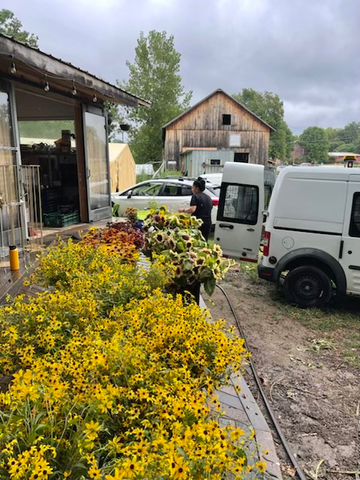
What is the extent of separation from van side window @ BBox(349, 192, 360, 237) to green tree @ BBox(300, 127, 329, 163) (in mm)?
70314

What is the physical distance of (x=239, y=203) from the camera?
7.59 m

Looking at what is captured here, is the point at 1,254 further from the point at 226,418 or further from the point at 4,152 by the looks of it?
the point at 226,418

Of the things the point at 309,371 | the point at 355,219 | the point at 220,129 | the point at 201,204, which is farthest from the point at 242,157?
the point at 309,371

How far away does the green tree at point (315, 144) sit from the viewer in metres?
75.6

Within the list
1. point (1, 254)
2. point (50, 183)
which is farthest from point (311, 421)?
point (50, 183)

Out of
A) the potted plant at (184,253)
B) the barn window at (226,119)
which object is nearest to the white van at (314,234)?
the potted plant at (184,253)

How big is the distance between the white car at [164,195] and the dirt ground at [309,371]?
472cm

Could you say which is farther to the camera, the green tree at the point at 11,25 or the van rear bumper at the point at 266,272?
the green tree at the point at 11,25

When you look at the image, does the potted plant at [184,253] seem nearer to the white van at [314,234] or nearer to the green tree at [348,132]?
the white van at [314,234]

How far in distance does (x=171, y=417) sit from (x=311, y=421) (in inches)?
101

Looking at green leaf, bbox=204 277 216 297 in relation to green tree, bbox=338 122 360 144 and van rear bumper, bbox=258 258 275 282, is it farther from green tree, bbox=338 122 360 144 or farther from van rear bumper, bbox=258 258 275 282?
green tree, bbox=338 122 360 144

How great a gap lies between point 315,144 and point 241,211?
82205 mm

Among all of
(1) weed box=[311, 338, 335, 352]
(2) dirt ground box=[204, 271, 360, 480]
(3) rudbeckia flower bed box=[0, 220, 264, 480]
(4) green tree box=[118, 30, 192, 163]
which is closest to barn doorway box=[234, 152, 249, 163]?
(4) green tree box=[118, 30, 192, 163]

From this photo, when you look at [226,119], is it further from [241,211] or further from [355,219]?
[355,219]
